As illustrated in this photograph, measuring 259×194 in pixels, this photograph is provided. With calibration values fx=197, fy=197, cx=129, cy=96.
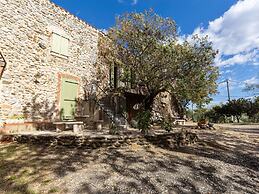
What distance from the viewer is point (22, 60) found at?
911cm

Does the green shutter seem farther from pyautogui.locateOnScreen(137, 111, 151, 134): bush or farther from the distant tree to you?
pyautogui.locateOnScreen(137, 111, 151, 134): bush

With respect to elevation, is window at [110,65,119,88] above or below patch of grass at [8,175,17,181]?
above

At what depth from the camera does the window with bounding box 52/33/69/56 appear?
1063cm

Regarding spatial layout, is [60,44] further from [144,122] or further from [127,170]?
[127,170]

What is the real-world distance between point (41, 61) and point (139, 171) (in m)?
7.63

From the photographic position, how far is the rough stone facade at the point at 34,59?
853 cm

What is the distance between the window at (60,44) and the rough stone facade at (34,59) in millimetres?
212

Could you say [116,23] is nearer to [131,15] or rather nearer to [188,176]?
[131,15]

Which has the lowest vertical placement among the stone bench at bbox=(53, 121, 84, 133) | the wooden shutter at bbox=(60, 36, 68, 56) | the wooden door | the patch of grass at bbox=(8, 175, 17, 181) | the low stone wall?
the patch of grass at bbox=(8, 175, 17, 181)

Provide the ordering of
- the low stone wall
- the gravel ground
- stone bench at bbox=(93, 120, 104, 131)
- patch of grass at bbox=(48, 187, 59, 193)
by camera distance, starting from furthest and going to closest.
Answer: stone bench at bbox=(93, 120, 104, 131) → the low stone wall → the gravel ground → patch of grass at bbox=(48, 187, 59, 193)

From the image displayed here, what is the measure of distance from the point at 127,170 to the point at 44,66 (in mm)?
7306

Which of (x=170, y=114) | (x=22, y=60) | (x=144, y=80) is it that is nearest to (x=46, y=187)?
(x=22, y=60)

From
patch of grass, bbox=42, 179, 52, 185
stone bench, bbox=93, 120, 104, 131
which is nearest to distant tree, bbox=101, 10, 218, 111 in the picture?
stone bench, bbox=93, 120, 104, 131

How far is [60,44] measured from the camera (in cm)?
1091
